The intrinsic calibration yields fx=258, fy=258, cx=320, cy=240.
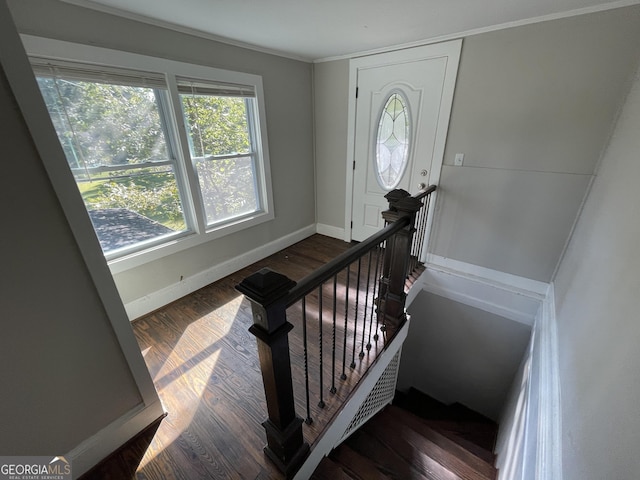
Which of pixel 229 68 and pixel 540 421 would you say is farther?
pixel 229 68

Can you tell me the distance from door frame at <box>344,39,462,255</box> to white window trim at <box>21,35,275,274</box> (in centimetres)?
97

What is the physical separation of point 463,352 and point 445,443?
113cm

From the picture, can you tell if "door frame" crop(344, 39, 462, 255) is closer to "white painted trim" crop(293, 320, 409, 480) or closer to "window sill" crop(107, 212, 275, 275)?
"window sill" crop(107, 212, 275, 275)

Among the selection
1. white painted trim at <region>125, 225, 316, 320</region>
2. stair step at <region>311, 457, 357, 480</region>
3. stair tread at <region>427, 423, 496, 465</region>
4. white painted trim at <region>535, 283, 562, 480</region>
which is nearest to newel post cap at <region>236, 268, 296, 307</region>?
stair step at <region>311, 457, 357, 480</region>

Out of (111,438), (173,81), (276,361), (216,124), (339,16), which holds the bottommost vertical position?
(111,438)

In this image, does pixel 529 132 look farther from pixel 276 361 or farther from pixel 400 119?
pixel 276 361

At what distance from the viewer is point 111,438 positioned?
1247mm

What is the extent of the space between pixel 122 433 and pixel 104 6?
2414 mm

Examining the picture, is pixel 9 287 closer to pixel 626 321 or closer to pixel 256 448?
pixel 256 448

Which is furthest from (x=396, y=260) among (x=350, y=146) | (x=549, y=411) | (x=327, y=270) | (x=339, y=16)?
(x=350, y=146)

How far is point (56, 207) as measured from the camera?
0.92m

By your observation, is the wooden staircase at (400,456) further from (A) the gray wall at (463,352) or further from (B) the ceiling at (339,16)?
(B) the ceiling at (339,16)

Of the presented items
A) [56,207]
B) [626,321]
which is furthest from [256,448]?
[626,321]

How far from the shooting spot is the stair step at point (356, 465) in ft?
4.61
